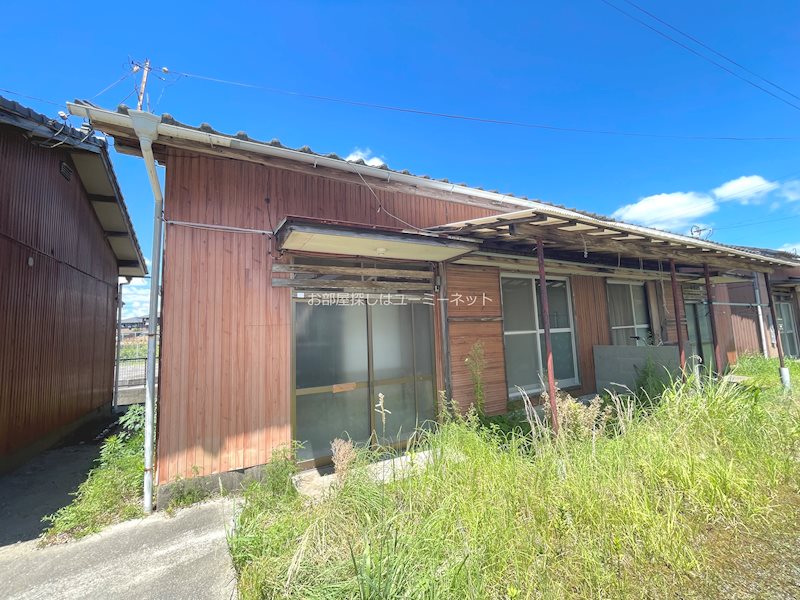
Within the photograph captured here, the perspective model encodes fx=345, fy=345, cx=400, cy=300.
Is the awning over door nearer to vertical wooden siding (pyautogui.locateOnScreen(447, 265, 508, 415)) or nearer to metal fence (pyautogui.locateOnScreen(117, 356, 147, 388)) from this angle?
vertical wooden siding (pyautogui.locateOnScreen(447, 265, 508, 415))

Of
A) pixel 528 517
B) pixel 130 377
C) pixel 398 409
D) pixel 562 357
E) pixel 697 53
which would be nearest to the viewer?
pixel 528 517

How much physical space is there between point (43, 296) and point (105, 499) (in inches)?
169

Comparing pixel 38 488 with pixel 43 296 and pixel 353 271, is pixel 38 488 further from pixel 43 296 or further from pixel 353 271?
pixel 353 271

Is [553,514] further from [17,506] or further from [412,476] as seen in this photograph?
A: [17,506]

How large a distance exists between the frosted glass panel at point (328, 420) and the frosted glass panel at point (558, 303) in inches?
154

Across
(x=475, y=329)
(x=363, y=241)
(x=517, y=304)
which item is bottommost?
(x=475, y=329)

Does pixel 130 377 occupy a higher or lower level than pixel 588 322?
lower

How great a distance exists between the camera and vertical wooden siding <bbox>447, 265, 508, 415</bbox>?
5.04 meters

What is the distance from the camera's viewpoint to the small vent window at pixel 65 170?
245 inches

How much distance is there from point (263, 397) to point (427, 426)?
2.30 m

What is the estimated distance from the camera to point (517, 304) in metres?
6.01

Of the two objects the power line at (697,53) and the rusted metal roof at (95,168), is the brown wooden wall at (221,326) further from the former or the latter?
the power line at (697,53)

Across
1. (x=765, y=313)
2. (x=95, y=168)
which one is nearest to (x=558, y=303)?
(x=95, y=168)

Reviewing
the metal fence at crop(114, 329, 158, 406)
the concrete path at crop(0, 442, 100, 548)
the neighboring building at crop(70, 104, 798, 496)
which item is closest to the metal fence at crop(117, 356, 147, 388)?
the metal fence at crop(114, 329, 158, 406)
